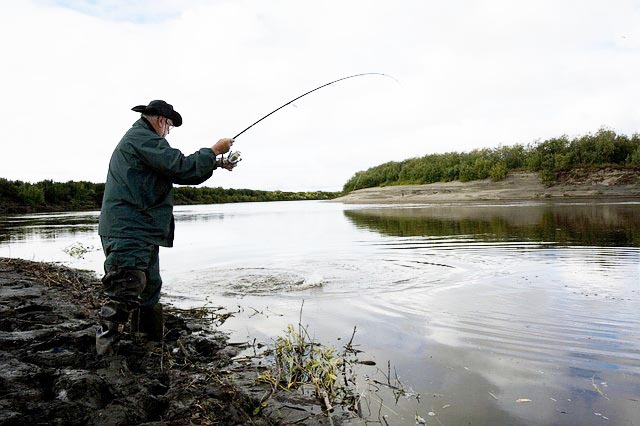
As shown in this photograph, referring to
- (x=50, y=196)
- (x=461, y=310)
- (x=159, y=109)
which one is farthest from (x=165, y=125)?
(x=50, y=196)

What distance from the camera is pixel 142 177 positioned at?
4340 millimetres

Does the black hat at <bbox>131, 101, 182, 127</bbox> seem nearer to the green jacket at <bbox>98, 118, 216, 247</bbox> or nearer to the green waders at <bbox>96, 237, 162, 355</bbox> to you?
the green jacket at <bbox>98, 118, 216, 247</bbox>

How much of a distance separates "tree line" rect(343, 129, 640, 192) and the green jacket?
3827 cm

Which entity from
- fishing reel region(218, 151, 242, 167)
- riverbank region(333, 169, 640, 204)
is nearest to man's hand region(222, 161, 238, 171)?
fishing reel region(218, 151, 242, 167)

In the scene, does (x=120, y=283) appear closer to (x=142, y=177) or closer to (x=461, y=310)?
(x=142, y=177)

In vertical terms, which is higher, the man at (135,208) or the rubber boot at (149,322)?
the man at (135,208)

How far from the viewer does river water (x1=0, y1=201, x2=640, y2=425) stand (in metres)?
3.53

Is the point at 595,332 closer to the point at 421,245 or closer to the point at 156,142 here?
the point at 156,142

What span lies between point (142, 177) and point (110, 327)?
51.5 inches

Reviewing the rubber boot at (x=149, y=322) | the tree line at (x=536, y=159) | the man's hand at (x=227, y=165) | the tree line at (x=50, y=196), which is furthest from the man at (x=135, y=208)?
the tree line at (x=50, y=196)

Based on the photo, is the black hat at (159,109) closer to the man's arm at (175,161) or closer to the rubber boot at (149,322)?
the man's arm at (175,161)

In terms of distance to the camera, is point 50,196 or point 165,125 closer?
point 165,125

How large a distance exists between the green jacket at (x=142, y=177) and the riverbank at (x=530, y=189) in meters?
34.4

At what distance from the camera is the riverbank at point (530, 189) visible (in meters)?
34.7
